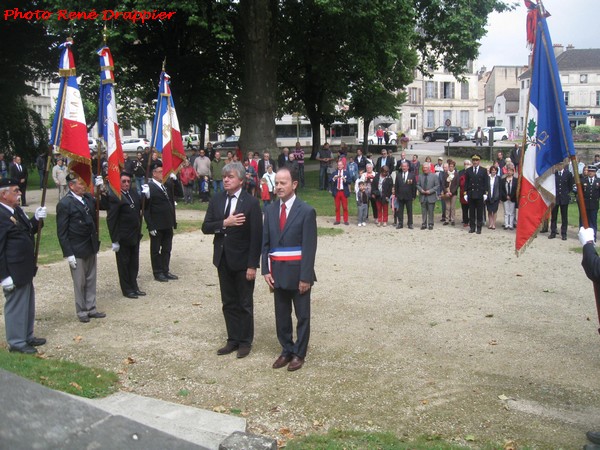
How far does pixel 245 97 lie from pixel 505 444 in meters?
22.0

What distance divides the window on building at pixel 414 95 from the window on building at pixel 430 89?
4.99 ft

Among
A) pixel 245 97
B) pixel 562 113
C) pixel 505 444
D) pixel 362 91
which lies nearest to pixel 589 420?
pixel 505 444

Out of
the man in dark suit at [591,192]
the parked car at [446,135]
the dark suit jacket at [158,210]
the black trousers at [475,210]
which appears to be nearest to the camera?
the dark suit jacket at [158,210]

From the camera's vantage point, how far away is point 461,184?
61.8 ft

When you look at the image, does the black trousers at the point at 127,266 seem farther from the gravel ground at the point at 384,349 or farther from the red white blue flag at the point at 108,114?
the red white blue flag at the point at 108,114

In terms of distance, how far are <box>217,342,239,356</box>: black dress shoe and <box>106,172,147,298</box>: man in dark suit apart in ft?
11.0

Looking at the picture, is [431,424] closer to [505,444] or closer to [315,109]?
[505,444]

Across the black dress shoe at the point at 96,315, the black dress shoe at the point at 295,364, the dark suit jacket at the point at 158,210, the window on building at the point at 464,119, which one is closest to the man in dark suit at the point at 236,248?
the black dress shoe at the point at 295,364

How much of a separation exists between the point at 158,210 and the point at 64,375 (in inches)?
202

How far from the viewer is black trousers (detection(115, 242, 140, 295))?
10531 mm

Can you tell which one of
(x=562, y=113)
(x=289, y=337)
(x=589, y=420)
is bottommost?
(x=589, y=420)

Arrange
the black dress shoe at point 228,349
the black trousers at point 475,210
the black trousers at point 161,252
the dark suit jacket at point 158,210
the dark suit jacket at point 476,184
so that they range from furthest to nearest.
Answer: the dark suit jacket at point 476,184 < the black trousers at point 475,210 < the black trousers at point 161,252 < the dark suit jacket at point 158,210 < the black dress shoe at point 228,349

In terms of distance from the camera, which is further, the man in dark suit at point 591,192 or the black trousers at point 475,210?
the black trousers at point 475,210

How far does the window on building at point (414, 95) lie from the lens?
81750 mm
